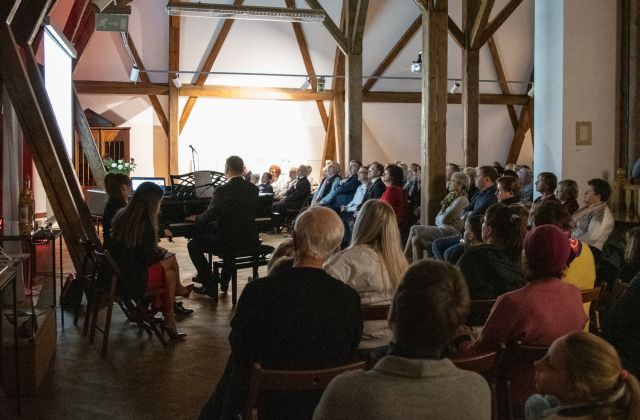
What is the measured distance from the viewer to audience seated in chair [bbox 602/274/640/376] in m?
2.64

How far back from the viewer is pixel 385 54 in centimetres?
1628

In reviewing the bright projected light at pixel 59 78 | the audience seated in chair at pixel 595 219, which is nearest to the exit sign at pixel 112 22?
the bright projected light at pixel 59 78

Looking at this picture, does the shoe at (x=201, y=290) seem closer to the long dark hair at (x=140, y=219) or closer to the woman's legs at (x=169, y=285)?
the woman's legs at (x=169, y=285)

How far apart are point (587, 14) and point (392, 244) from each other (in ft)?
17.2

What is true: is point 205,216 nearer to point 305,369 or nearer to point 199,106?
point 305,369

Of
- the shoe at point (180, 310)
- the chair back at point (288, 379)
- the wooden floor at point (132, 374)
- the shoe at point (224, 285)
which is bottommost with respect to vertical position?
the wooden floor at point (132, 374)

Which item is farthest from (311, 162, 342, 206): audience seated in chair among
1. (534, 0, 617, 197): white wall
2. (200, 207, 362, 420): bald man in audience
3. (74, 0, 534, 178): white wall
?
(200, 207, 362, 420): bald man in audience

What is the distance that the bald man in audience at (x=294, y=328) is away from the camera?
7.59ft

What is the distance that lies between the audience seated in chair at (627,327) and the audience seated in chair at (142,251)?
3.19 m

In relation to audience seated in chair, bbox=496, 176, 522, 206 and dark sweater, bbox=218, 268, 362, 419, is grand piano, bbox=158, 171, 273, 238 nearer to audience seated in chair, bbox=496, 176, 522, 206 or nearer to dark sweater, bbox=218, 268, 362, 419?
audience seated in chair, bbox=496, 176, 522, 206

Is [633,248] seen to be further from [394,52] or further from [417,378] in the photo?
[394,52]

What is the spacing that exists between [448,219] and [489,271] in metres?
3.44

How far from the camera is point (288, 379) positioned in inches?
84.0

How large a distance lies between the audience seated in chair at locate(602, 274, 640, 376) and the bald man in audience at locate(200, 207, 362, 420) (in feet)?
3.22
